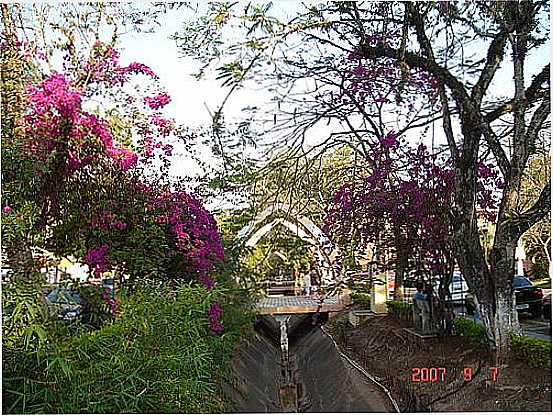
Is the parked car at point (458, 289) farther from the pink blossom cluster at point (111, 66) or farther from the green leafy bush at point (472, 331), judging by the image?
the pink blossom cluster at point (111, 66)

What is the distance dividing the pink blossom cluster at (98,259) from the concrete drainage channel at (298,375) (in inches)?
37.9

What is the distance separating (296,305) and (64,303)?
1.28 metres

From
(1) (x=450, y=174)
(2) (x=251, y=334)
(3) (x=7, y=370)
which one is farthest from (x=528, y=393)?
(3) (x=7, y=370)

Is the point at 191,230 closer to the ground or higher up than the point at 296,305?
higher up

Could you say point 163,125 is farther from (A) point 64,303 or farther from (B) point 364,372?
(B) point 364,372

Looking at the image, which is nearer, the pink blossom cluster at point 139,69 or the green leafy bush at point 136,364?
the green leafy bush at point 136,364

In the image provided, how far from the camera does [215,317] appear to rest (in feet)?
13.7

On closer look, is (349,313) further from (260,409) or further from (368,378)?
(260,409)

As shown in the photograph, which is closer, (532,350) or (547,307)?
(547,307)

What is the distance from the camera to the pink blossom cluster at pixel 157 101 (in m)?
4.16

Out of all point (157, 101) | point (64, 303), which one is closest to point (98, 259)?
point (64, 303)

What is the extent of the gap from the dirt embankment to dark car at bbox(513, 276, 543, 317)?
0.31m

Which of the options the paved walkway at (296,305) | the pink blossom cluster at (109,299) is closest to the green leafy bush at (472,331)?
the paved walkway at (296,305)

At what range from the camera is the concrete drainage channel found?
166 inches
